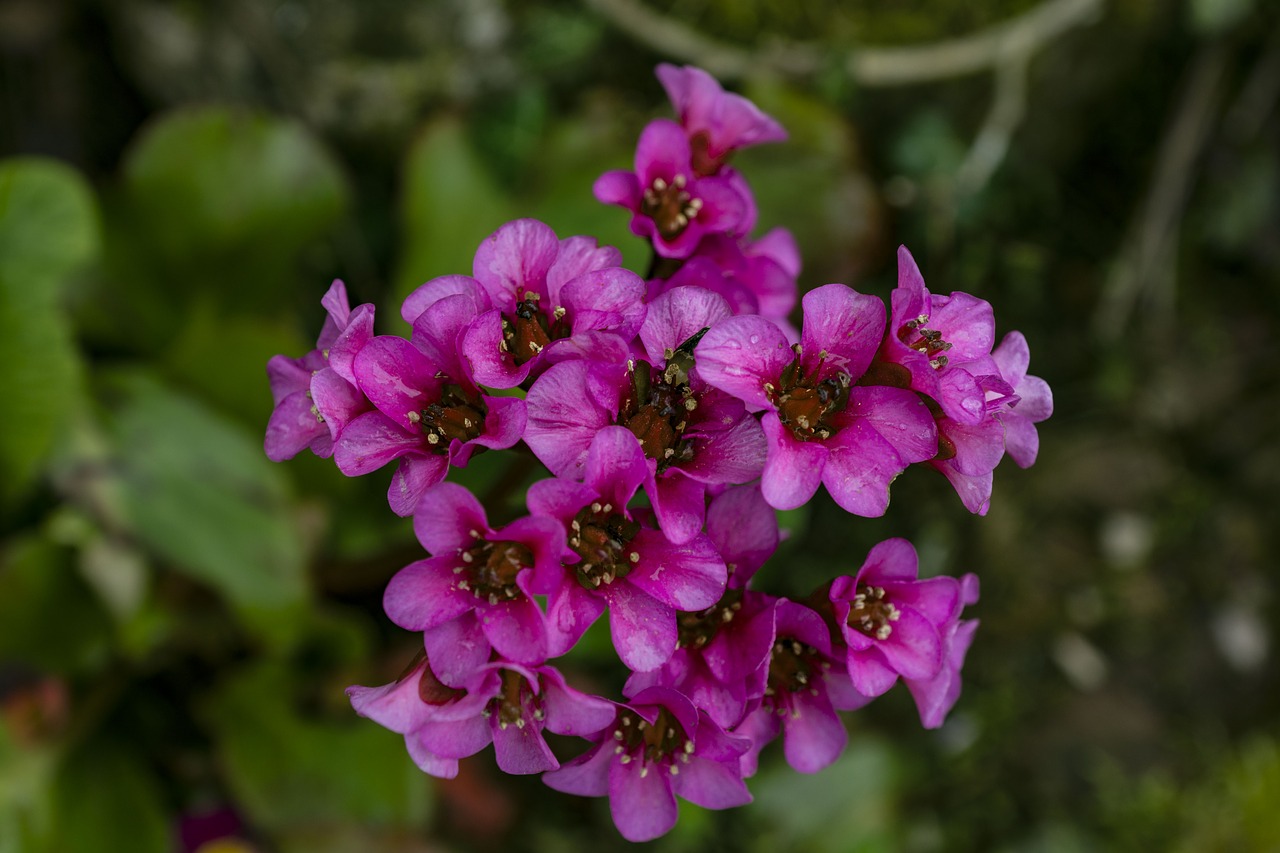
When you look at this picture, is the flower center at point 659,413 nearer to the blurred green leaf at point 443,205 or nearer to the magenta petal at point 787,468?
the magenta petal at point 787,468

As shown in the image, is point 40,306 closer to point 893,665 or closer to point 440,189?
point 440,189

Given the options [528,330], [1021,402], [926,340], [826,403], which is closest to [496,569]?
[528,330]

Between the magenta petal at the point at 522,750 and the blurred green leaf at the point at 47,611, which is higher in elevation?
the magenta petal at the point at 522,750

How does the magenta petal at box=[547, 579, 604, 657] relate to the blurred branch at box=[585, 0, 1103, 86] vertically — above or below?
below

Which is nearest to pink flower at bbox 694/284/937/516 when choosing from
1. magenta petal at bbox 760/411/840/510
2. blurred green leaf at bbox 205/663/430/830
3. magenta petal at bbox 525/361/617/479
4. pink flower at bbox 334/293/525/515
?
magenta petal at bbox 760/411/840/510

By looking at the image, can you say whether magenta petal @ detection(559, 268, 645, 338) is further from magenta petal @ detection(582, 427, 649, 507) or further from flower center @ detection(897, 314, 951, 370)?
flower center @ detection(897, 314, 951, 370)

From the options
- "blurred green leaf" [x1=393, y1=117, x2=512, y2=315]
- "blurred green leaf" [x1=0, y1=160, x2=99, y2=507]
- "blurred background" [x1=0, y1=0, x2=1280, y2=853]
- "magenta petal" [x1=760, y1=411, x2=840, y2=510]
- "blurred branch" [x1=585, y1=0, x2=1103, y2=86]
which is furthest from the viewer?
"blurred branch" [x1=585, y1=0, x2=1103, y2=86]

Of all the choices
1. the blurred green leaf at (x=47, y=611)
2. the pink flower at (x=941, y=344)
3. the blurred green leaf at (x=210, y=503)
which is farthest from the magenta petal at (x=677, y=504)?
the blurred green leaf at (x=47, y=611)

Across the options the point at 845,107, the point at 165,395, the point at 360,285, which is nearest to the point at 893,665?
the point at 165,395
